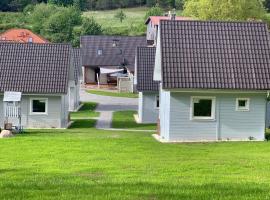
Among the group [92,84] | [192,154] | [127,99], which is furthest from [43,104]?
[92,84]

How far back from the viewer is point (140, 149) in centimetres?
2442

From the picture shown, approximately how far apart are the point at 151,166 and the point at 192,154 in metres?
5.17

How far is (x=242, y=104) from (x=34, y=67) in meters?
15.8

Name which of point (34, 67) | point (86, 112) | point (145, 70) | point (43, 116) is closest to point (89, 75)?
point (86, 112)

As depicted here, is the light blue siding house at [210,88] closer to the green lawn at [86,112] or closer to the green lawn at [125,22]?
the green lawn at [86,112]

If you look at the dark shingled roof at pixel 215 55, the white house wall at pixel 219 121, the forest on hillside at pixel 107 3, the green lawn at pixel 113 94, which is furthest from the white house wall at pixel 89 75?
the forest on hillside at pixel 107 3

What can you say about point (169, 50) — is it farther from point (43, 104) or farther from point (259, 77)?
point (43, 104)

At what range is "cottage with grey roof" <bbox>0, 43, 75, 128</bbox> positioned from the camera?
4022 cm

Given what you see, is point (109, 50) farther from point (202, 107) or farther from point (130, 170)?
point (130, 170)

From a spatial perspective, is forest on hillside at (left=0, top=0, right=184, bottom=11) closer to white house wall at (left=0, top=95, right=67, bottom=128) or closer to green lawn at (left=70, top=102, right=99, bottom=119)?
green lawn at (left=70, top=102, right=99, bottom=119)

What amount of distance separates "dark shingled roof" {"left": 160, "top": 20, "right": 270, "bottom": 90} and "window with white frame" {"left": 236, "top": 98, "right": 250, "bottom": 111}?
2.14ft

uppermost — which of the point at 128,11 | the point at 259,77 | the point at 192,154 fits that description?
the point at 128,11

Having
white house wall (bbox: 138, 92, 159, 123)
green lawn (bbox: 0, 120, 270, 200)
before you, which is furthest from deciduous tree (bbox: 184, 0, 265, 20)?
green lawn (bbox: 0, 120, 270, 200)

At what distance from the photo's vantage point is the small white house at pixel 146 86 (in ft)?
147
